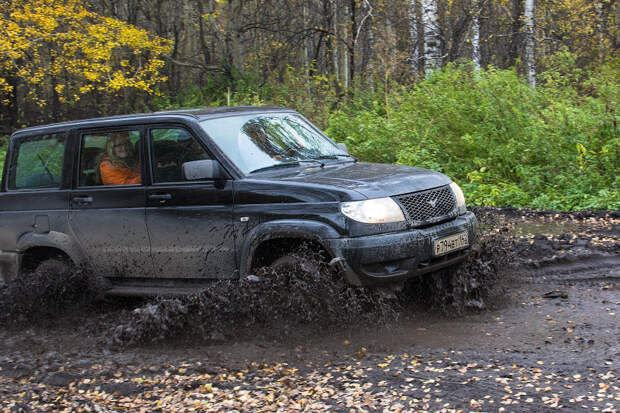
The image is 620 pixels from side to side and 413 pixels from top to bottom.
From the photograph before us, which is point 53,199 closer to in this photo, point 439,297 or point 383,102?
point 439,297

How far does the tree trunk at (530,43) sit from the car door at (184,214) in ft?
40.1

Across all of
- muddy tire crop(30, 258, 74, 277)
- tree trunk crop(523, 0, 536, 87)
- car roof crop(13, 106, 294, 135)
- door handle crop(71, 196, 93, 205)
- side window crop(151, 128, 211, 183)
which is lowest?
muddy tire crop(30, 258, 74, 277)

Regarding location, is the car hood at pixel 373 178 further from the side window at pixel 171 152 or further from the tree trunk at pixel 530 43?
the tree trunk at pixel 530 43

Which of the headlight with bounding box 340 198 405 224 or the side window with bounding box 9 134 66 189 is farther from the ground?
the side window with bounding box 9 134 66 189

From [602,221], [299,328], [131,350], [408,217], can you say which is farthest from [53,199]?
[602,221]

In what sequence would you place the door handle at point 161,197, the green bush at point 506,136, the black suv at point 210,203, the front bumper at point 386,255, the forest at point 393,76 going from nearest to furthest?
the front bumper at point 386,255, the black suv at point 210,203, the door handle at point 161,197, the green bush at point 506,136, the forest at point 393,76

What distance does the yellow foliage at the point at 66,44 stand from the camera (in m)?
18.4

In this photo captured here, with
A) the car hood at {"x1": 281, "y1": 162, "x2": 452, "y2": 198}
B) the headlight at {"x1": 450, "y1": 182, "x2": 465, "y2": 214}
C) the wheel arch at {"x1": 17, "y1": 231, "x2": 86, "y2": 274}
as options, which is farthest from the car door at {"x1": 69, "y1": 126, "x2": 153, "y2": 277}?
the headlight at {"x1": 450, "y1": 182, "x2": 465, "y2": 214}

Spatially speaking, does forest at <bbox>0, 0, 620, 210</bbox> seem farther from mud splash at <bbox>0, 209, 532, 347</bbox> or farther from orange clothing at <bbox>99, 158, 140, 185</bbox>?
orange clothing at <bbox>99, 158, 140, 185</bbox>

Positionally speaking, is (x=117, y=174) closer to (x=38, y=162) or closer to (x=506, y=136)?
(x=38, y=162)

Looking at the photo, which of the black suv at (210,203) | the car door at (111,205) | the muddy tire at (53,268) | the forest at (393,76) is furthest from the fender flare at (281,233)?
the forest at (393,76)

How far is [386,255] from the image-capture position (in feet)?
16.2

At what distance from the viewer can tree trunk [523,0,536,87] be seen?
53.2ft

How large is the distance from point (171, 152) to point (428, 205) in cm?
218
